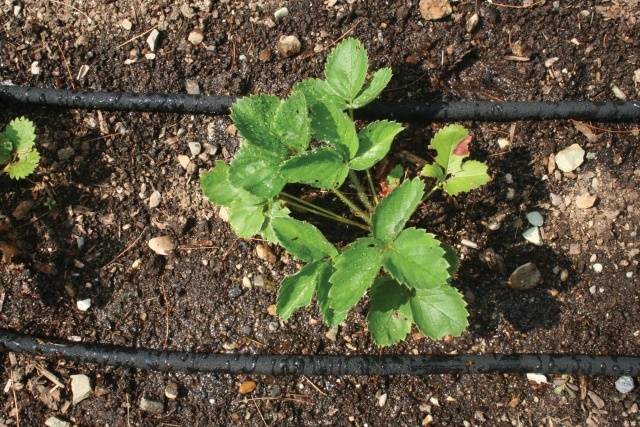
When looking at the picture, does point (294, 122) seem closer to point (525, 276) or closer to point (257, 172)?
point (257, 172)

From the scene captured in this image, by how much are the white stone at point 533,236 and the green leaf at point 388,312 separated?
→ 523mm

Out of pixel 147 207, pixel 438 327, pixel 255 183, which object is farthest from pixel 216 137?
pixel 438 327

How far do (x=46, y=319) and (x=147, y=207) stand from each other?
18.1 inches

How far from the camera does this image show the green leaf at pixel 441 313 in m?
1.44

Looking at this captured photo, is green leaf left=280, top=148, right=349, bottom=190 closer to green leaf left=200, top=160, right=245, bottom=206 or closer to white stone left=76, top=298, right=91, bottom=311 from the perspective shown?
green leaf left=200, top=160, right=245, bottom=206

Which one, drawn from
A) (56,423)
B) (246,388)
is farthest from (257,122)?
(56,423)

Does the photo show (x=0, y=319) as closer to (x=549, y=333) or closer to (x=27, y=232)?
(x=27, y=232)

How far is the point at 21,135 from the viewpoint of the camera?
71.4 inches

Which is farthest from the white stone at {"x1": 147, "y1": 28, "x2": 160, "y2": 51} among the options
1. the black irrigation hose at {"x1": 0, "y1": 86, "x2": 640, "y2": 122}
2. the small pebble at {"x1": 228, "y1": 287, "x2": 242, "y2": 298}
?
the small pebble at {"x1": 228, "y1": 287, "x2": 242, "y2": 298}

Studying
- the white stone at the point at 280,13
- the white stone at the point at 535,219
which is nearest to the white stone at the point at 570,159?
the white stone at the point at 535,219

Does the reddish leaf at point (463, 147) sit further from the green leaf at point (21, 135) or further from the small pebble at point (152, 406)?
the green leaf at point (21, 135)

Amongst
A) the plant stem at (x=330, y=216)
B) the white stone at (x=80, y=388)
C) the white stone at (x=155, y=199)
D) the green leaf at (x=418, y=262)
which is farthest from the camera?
the white stone at (x=155, y=199)

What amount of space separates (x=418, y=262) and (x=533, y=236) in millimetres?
635

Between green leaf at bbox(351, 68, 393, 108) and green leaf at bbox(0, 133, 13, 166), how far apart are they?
1.06m
